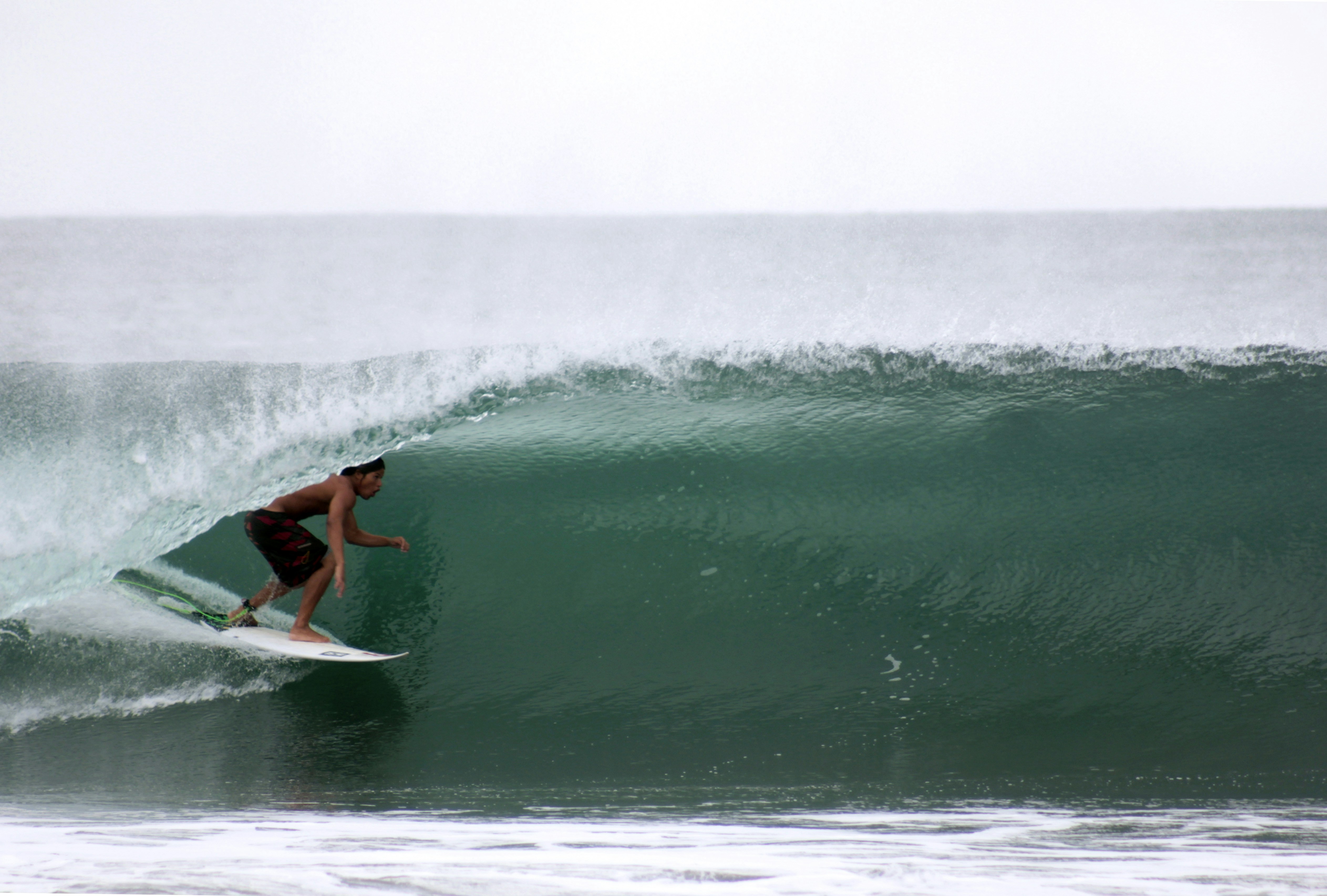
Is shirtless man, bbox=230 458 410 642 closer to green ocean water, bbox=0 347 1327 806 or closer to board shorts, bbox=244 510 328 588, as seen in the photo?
board shorts, bbox=244 510 328 588

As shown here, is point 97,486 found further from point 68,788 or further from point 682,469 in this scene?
point 682,469

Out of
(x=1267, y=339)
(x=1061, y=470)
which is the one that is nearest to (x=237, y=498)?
(x=1061, y=470)

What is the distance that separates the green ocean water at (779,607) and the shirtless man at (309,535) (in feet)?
0.70

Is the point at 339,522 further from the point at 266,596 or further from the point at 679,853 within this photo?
the point at 679,853

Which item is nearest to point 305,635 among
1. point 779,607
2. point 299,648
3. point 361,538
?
point 299,648

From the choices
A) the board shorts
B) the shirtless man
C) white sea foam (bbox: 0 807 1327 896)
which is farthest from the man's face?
white sea foam (bbox: 0 807 1327 896)

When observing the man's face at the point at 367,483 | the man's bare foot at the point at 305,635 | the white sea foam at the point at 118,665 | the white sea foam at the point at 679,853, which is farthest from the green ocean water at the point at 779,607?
the man's face at the point at 367,483

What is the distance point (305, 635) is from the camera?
2.51 meters

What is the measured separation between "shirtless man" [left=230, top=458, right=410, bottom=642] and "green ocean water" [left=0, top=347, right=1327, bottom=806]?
0.21 metres

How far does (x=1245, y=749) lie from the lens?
2203mm

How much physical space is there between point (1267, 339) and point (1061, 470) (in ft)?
5.21

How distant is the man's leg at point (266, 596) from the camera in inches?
102

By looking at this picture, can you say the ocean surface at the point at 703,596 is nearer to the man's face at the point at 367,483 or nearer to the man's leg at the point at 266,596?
the man's leg at the point at 266,596

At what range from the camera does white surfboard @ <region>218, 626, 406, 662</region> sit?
2.47 m
